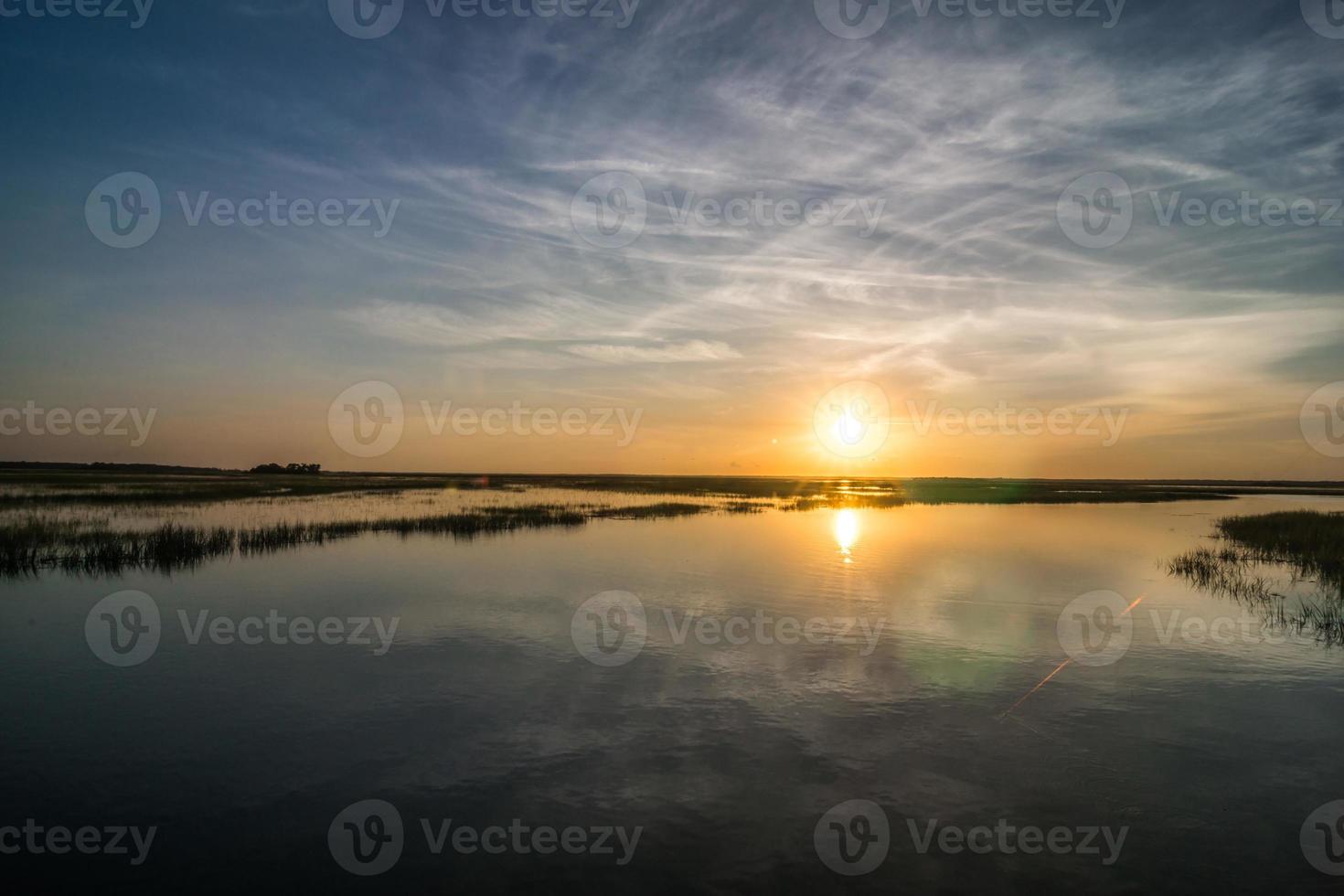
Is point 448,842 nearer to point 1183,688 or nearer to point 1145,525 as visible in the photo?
point 1183,688

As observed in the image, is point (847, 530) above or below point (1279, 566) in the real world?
below

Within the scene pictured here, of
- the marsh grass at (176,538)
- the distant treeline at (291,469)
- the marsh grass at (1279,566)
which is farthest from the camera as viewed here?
the distant treeline at (291,469)

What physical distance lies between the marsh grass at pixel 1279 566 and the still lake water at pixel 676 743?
5.15 feet

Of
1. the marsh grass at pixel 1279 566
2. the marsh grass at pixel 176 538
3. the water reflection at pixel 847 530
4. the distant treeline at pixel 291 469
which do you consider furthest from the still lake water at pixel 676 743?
the distant treeline at pixel 291 469

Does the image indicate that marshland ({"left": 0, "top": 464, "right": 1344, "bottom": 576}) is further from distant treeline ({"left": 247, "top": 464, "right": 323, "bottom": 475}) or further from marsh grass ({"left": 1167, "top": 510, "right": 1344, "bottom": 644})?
distant treeline ({"left": 247, "top": 464, "right": 323, "bottom": 475})

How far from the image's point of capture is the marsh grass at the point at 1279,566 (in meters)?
18.4

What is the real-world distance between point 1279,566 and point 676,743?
2822 cm

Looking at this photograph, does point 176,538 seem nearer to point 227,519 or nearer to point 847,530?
point 227,519

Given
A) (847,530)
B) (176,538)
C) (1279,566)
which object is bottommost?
(176,538)

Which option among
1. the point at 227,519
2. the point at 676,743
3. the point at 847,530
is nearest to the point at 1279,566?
the point at 847,530

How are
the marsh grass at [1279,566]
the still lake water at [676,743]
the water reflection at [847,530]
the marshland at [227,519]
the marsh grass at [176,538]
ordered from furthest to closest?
the water reflection at [847,530] → the marshland at [227,519] → the marsh grass at [176,538] → the marsh grass at [1279,566] → the still lake water at [676,743]

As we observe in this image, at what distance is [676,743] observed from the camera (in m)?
9.93

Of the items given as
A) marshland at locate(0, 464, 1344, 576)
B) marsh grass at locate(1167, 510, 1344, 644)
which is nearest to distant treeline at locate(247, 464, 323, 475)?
marshland at locate(0, 464, 1344, 576)

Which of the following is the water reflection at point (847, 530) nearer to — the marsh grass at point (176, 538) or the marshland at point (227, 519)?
the marshland at point (227, 519)
